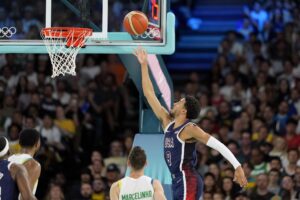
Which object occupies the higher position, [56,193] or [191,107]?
[191,107]

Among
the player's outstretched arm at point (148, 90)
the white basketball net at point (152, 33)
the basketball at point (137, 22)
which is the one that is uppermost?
the basketball at point (137, 22)

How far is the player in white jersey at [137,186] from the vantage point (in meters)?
8.85

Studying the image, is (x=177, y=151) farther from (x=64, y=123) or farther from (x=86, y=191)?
(x=64, y=123)

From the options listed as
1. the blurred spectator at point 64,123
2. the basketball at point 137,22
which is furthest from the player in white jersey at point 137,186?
the blurred spectator at point 64,123

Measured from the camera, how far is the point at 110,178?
1409 cm

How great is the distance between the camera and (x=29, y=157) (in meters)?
9.02

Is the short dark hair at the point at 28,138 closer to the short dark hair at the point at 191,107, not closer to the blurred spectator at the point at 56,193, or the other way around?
the short dark hair at the point at 191,107

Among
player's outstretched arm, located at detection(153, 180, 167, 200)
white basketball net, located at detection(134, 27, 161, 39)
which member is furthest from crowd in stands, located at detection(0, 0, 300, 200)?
player's outstretched arm, located at detection(153, 180, 167, 200)

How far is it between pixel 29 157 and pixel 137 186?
3.54ft

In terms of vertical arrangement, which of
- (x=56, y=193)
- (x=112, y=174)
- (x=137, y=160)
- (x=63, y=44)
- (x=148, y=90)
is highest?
(x=63, y=44)

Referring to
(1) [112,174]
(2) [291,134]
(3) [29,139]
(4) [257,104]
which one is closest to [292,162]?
(2) [291,134]

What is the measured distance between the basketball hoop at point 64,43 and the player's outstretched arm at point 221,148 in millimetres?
1723

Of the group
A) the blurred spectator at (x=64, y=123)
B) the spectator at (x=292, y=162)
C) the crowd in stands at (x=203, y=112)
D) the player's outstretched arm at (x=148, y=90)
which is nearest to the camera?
the player's outstretched arm at (x=148, y=90)

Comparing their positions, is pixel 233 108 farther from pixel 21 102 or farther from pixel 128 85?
pixel 21 102
